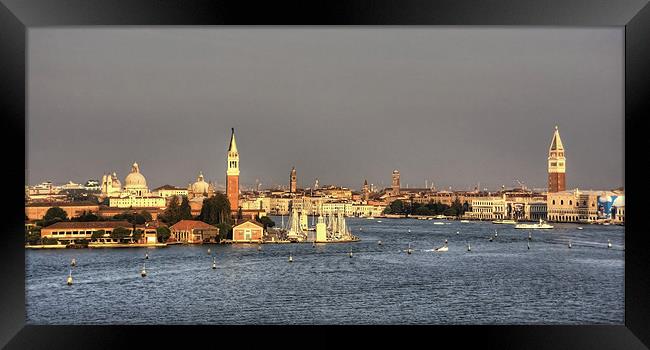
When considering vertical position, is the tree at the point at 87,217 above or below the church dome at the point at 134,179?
below

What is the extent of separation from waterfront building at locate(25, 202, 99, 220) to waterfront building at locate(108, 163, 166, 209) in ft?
3.61

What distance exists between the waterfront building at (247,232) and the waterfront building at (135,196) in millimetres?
4154

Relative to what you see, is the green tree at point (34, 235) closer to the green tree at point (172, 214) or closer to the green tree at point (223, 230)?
the green tree at point (172, 214)

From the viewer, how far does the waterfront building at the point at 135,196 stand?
80.5ft

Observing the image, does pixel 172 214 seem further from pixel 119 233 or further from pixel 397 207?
pixel 397 207

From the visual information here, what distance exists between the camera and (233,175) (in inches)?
Answer: 994

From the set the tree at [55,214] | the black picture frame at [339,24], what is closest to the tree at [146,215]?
the tree at [55,214]

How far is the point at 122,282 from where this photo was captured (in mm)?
14258

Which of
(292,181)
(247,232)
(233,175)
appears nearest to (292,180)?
(292,181)

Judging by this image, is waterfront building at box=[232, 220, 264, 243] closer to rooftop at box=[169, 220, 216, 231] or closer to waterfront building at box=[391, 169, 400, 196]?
rooftop at box=[169, 220, 216, 231]

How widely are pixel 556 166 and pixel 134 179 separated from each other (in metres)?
14.7

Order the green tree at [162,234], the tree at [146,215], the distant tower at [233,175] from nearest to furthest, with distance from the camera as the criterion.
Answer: the green tree at [162,234] → the tree at [146,215] → the distant tower at [233,175]

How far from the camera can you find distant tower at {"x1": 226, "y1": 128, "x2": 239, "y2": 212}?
2484 cm

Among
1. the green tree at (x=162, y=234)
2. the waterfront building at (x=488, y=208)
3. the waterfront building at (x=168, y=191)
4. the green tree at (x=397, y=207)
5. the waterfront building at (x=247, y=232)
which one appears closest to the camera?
the green tree at (x=162, y=234)
